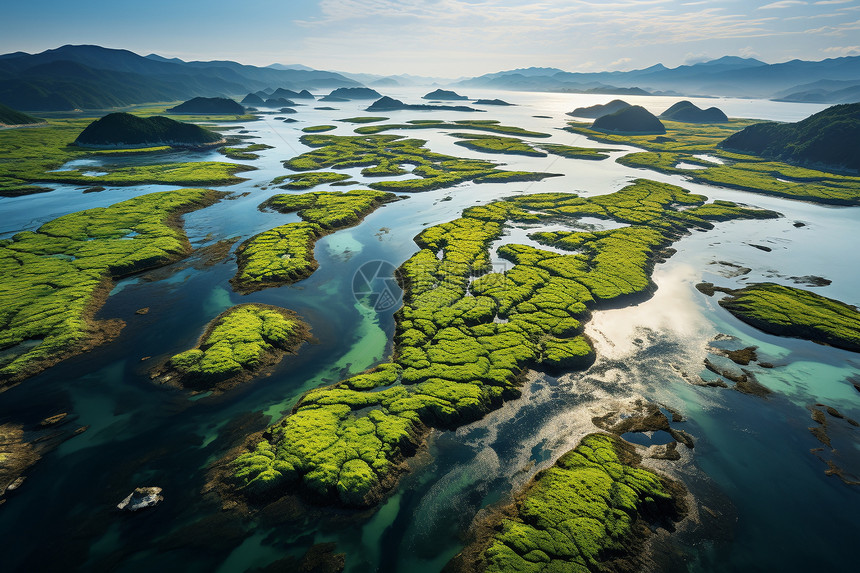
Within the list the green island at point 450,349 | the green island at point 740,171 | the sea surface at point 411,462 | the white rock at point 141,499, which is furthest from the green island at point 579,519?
the green island at point 740,171

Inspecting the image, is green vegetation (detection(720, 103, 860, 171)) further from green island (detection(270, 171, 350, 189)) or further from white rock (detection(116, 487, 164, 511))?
white rock (detection(116, 487, 164, 511))

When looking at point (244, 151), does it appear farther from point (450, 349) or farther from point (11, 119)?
point (450, 349)

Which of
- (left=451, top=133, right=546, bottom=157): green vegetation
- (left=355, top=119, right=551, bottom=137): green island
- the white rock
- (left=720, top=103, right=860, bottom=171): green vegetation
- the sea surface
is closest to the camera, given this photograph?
the sea surface

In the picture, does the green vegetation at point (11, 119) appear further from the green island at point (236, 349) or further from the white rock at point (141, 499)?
the white rock at point (141, 499)

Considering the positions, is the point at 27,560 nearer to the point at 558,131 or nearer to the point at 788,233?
the point at 788,233

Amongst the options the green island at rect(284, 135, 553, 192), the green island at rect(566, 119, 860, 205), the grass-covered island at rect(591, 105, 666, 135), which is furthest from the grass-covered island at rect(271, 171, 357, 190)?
the grass-covered island at rect(591, 105, 666, 135)

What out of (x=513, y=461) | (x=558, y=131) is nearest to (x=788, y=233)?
(x=513, y=461)
